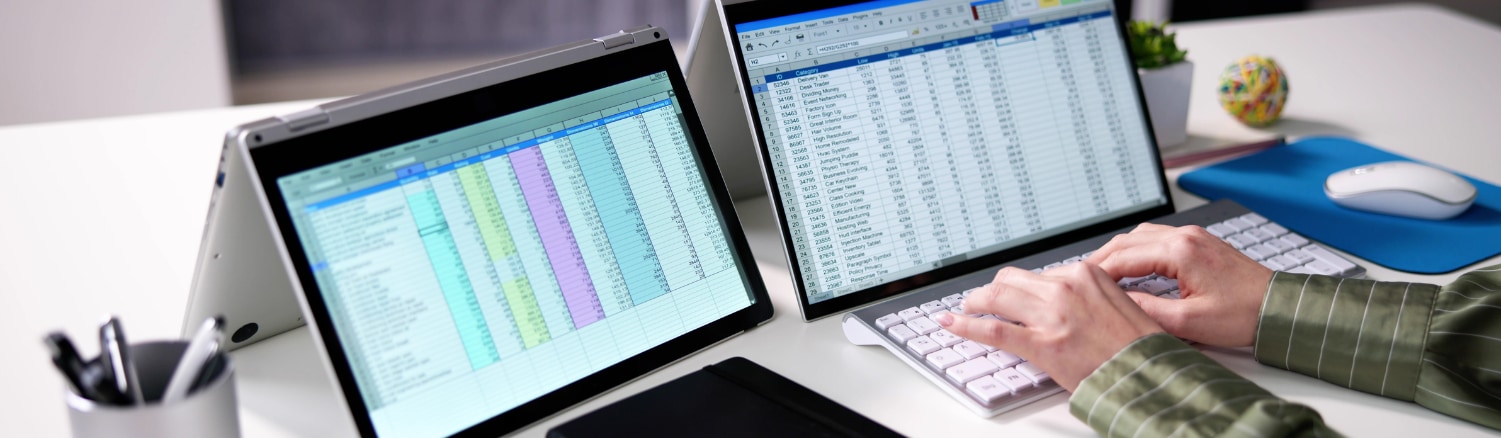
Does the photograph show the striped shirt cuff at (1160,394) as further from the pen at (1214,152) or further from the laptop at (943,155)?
the pen at (1214,152)

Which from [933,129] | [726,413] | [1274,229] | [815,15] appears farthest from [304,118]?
[1274,229]

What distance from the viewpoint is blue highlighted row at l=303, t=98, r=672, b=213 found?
0.75m

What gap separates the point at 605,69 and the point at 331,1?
2.68 meters

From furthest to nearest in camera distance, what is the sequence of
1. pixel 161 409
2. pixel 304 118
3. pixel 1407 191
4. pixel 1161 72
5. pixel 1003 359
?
pixel 1161 72 < pixel 1407 191 < pixel 1003 359 < pixel 304 118 < pixel 161 409

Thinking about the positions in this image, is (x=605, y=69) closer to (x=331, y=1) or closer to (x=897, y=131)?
(x=897, y=131)

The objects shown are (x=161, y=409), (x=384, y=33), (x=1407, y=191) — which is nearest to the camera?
(x=161, y=409)

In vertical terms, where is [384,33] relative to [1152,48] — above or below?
above

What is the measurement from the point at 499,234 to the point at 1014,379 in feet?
1.33

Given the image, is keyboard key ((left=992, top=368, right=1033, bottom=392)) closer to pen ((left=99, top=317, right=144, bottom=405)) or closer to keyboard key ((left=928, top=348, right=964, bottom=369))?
keyboard key ((left=928, top=348, right=964, bottom=369))

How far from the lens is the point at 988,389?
80cm

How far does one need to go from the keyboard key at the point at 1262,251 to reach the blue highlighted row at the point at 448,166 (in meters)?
0.59

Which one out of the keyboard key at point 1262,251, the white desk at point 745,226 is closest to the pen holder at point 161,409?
the white desk at point 745,226

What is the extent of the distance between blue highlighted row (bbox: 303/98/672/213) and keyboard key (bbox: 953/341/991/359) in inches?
12.7

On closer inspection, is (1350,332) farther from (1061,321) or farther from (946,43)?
(946,43)
